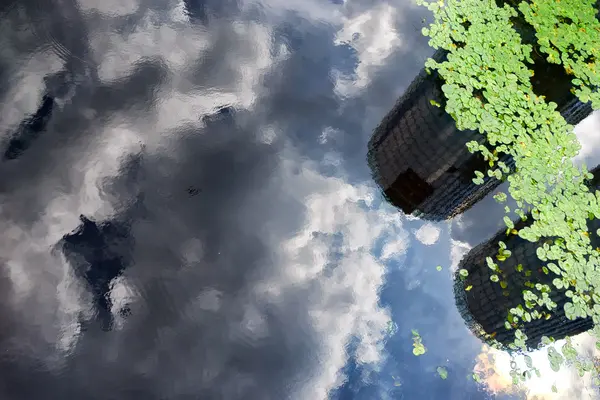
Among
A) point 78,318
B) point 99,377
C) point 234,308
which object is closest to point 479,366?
point 234,308

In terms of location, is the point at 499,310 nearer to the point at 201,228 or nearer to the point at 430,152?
the point at 201,228

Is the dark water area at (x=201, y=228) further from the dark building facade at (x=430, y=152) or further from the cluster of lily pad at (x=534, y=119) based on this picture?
the cluster of lily pad at (x=534, y=119)

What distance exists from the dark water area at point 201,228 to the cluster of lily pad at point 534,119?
2046mm

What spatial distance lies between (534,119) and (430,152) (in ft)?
32.9

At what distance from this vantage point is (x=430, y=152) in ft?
67.4

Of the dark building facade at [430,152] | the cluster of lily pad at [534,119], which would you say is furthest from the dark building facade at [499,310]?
the dark building facade at [430,152]

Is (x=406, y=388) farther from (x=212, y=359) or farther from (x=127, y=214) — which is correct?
(x=127, y=214)

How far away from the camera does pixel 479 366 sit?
9500mm

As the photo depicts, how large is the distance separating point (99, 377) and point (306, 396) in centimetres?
418

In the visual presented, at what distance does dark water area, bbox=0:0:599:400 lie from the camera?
337 inches

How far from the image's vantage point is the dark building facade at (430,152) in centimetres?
1209

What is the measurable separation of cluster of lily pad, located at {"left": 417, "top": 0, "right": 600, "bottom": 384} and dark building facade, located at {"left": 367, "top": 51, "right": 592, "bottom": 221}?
0.78m

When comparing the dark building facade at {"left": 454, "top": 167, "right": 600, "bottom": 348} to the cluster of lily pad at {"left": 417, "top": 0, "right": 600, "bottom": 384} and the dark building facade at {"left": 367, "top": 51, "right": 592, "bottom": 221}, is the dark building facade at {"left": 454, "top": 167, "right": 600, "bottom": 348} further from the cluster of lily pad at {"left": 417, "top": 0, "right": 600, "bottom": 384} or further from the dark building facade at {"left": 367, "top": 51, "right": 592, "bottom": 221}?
the dark building facade at {"left": 367, "top": 51, "right": 592, "bottom": 221}

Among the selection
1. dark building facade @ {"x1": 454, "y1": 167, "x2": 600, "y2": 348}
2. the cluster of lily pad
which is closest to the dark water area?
dark building facade @ {"x1": 454, "y1": 167, "x2": 600, "y2": 348}
